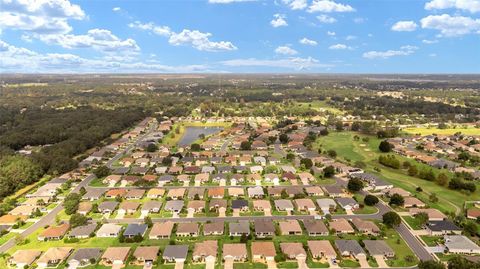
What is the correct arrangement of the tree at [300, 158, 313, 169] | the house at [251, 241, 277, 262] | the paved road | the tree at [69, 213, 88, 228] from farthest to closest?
the tree at [300, 158, 313, 169]
the tree at [69, 213, 88, 228]
the paved road
the house at [251, 241, 277, 262]

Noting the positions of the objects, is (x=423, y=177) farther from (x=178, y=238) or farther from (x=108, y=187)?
(x=108, y=187)

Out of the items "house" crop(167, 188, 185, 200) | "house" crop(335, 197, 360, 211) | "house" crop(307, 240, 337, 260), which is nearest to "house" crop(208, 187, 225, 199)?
"house" crop(167, 188, 185, 200)

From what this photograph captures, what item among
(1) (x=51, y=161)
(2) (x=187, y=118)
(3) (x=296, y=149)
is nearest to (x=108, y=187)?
(1) (x=51, y=161)

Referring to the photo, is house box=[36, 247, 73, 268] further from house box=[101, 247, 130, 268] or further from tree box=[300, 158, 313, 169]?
tree box=[300, 158, 313, 169]

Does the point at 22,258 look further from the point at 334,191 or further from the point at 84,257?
the point at 334,191

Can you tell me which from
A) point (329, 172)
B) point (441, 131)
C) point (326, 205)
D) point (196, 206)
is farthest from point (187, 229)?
point (441, 131)
